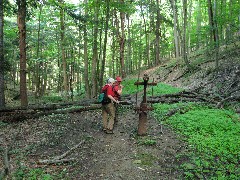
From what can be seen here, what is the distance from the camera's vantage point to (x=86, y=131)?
9117 millimetres

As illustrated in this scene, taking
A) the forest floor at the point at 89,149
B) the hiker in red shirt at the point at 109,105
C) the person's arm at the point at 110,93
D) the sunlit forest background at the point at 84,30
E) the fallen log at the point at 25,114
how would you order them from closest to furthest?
the forest floor at the point at 89,149 → the person's arm at the point at 110,93 → the hiker in red shirt at the point at 109,105 → the fallen log at the point at 25,114 → the sunlit forest background at the point at 84,30

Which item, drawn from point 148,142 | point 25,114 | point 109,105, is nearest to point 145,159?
point 148,142

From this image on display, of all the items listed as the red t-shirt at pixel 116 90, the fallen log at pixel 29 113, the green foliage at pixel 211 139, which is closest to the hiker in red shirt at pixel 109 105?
the red t-shirt at pixel 116 90

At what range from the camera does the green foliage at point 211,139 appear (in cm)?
636

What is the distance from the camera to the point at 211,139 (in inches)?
309

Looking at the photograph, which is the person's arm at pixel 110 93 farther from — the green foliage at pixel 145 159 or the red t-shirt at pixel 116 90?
the green foliage at pixel 145 159

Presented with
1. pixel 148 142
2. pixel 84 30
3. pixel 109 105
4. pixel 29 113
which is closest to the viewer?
pixel 148 142

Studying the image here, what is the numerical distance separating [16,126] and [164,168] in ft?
21.8

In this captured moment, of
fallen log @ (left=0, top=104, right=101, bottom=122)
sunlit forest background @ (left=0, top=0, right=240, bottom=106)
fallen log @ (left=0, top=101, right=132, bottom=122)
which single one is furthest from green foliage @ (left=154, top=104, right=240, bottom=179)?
fallen log @ (left=0, top=104, right=101, bottom=122)

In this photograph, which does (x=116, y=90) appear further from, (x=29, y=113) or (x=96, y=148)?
(x=29, y=113)

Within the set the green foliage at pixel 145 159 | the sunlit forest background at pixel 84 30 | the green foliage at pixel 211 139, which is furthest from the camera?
the sunlit forest background at pixel 84 30

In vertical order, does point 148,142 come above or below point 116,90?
below

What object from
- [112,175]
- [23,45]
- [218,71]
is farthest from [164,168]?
[218,71]

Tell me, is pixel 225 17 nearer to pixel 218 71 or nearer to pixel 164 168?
pixel 218 71
